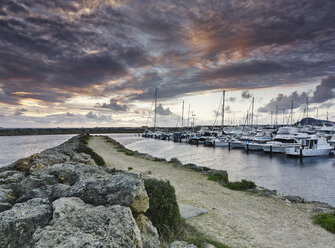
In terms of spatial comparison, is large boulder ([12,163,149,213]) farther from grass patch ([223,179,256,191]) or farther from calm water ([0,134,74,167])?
calm water ([0,134,74,167])

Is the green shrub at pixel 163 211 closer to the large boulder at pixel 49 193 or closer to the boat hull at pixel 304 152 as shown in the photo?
the large boulder at pixel 49 193

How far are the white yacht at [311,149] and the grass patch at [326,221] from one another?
36.8 m

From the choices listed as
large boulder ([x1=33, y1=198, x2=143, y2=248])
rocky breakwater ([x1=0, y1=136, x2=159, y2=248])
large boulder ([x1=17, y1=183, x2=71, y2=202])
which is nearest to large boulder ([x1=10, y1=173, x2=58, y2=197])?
rocky breakwater ([x1=0, y1=136, x2=159, y2=248])

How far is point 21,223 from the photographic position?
4.01m

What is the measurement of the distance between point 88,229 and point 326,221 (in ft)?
35.9

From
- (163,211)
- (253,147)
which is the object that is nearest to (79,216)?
(163,211)

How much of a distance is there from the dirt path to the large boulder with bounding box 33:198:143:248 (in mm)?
4971

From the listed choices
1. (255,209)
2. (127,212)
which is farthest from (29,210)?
(255,209)

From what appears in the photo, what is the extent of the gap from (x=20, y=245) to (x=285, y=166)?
126 feet

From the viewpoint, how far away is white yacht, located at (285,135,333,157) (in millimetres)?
44438

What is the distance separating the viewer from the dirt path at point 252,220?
8195 mm

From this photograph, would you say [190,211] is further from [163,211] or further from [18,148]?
[18,148]

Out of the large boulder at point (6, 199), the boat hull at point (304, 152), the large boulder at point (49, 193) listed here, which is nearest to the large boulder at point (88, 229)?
the large boulder at point (49, 193)

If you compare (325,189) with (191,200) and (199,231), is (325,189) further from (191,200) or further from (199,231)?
(199,231)
